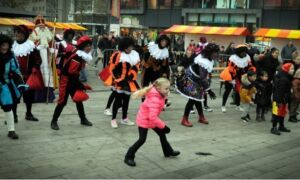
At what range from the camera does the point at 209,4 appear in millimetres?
44562

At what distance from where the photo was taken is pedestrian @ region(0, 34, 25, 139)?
7172mm

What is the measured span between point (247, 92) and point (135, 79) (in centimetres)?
298

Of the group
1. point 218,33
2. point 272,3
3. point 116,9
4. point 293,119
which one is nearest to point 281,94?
point 293,119

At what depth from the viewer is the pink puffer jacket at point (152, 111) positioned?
6.16m

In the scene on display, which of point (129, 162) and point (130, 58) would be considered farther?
point (130, 58)

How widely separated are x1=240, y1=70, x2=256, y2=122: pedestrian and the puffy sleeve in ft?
14.4

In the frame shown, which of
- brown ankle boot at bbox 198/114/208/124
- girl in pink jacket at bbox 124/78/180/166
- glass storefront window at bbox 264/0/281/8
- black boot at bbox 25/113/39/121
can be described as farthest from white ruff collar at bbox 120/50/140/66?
glass storefront window at bbox 264/0/281/8

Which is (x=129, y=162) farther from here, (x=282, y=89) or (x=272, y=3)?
(x=272, y=3)

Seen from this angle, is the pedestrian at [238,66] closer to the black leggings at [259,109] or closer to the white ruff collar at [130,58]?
the black leggings at [259,109]

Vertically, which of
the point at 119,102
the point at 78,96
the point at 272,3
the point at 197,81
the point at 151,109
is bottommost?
the point at 119,102

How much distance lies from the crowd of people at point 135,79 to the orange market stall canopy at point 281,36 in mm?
10070

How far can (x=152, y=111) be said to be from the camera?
20.2 ft

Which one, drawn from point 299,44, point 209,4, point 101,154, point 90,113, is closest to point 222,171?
point 101,154

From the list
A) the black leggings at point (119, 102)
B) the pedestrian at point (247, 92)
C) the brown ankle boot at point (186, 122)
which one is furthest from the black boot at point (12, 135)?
the pedestrian at point (247, 92)
